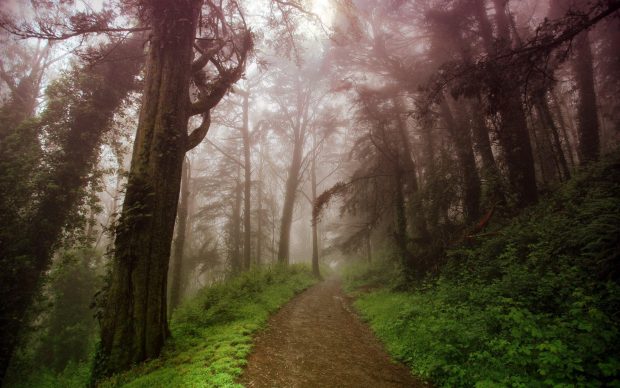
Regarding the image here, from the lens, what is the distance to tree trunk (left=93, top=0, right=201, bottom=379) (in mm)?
5129

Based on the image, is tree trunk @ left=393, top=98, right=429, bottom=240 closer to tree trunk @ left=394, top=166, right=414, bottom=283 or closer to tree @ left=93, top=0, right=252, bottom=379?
tree trunk @ left=394, top=166, right=414, bottom=283

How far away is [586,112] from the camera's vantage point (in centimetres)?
1317

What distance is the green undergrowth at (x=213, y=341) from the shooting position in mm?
4188

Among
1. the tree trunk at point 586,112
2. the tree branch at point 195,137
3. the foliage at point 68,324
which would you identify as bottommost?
the foliage at point 68,324

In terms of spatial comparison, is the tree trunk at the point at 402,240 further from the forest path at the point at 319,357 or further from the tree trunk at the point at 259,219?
the tree trunk at the point at 259,219

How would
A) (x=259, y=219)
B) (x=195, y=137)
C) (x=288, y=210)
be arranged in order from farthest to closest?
(x=259, y=219) → (x=288, y=210) → (x=195, y=137)

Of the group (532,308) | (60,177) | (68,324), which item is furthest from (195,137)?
(68,324)

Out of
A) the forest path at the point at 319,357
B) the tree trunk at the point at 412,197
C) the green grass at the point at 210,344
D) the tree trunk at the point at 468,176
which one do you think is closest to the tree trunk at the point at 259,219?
the green grass at the point at 210,344

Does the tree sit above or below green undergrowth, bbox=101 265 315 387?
above

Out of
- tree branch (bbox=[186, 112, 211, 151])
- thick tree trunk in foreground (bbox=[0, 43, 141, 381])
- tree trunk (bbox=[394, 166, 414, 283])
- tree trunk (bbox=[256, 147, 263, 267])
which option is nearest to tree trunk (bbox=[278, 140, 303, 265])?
tree trunk (bbox=[256, 147, 263, 267])

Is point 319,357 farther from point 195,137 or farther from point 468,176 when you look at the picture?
point 468,176

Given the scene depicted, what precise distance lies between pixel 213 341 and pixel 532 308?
20.0 feet

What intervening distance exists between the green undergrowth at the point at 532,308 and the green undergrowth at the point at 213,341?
10.1 ft

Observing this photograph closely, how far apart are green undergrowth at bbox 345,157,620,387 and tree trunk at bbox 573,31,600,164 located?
456 cm
